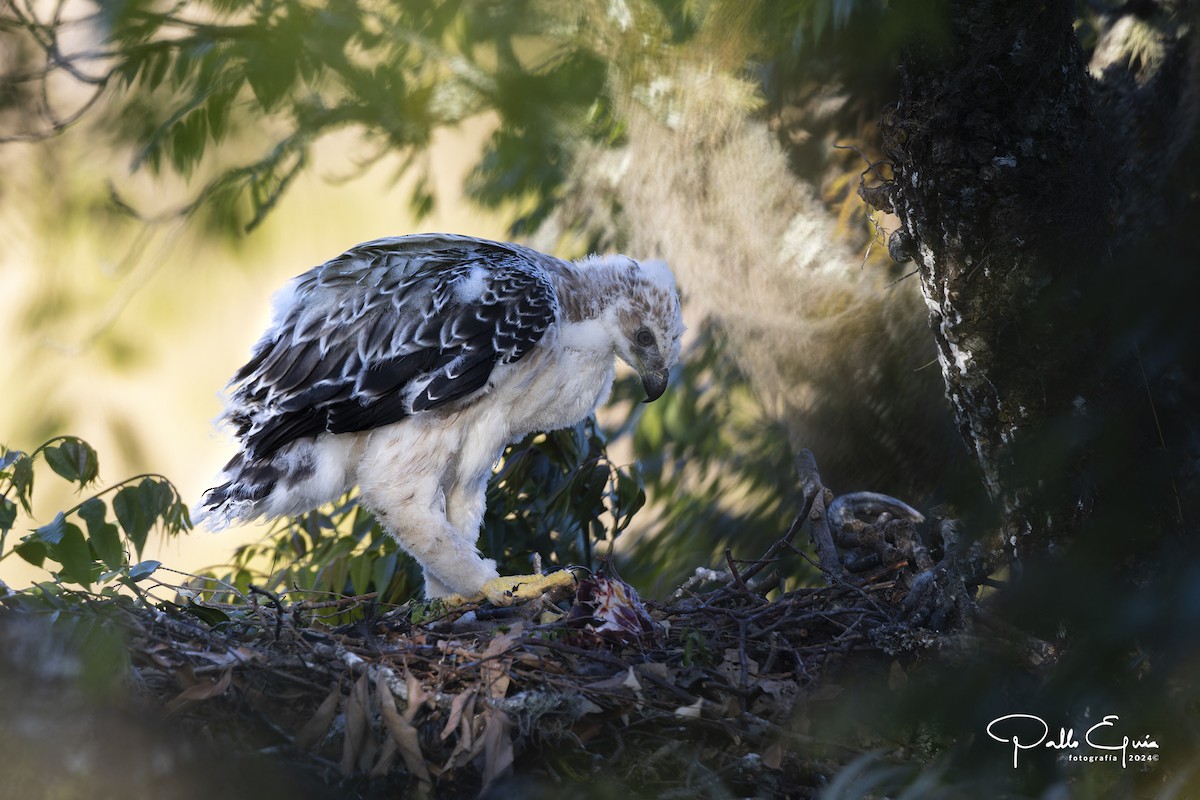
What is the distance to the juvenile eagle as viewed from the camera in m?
3.45

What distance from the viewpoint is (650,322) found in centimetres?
378

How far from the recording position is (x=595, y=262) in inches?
157

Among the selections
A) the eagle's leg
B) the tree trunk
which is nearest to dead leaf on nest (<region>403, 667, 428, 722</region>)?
the eagle's leg

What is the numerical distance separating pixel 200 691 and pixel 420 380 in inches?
54.8

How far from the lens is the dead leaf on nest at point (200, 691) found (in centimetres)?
223

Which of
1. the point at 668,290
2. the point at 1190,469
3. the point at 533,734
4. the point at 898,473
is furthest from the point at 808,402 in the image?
the point at 1190,469

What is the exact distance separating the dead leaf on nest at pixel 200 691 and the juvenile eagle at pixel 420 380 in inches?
47.6

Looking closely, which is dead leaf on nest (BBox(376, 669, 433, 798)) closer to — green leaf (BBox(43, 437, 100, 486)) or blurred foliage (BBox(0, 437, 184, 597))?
blurred foliage (BBox(0, 437, 184, 597))

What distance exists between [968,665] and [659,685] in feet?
5.68

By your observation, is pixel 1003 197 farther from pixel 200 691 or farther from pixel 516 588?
pixel 200 691

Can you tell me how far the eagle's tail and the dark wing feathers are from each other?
2.3 inches

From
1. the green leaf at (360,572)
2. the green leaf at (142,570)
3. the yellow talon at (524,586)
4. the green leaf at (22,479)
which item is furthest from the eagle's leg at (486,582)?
the green leaf at (22,479)

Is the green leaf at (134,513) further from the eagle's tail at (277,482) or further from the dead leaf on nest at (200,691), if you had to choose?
the dead leaf on nest at (200,691)

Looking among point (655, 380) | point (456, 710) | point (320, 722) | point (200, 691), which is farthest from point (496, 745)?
point (655, 380)
